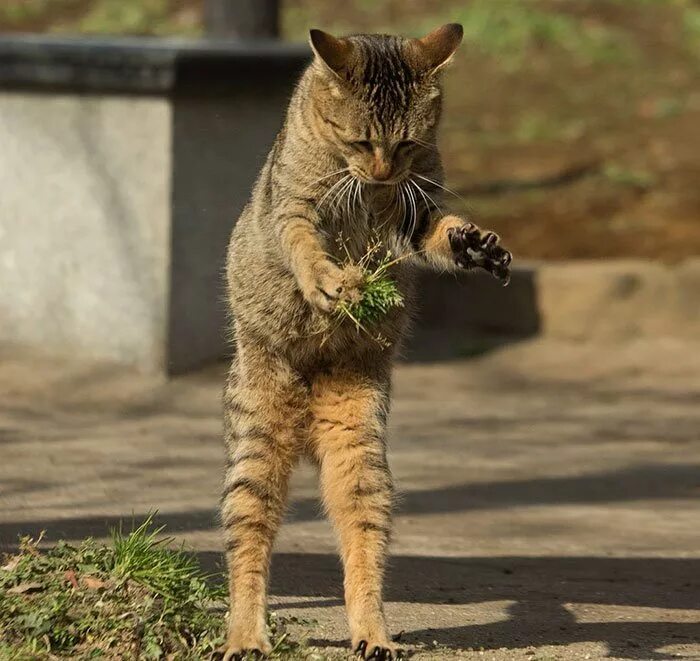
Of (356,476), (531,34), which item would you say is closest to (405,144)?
(356,476)

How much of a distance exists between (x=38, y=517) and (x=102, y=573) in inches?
61.8

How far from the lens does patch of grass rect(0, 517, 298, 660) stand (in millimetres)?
4418

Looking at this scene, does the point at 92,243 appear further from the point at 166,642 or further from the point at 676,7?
the point at 676,7

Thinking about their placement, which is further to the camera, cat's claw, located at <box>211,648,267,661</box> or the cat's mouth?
the cat's mouth

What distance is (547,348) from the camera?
10133 millimetres

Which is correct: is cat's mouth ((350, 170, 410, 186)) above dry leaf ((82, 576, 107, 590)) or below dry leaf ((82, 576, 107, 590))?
above

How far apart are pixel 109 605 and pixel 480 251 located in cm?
163

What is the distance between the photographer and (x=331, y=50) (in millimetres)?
5137

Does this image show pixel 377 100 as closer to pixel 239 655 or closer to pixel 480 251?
pixel 480 251

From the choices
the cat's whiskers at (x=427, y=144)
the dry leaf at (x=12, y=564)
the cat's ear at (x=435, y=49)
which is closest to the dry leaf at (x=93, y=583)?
the dry leaf at (x=12, y=564)

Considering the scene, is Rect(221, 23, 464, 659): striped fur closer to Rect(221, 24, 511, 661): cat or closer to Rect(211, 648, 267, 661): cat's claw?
Rect(221, 24, 511, 661): cat

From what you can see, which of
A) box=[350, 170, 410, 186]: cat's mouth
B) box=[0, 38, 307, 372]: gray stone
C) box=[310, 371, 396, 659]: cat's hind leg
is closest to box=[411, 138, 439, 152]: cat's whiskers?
box=[350, 170, 410, 186]: cat's mouth

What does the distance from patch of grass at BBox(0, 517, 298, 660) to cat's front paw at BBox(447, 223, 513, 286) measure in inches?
53.3

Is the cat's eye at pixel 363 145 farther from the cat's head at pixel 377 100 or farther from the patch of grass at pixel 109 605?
the patch of grass at pixel 109 605
